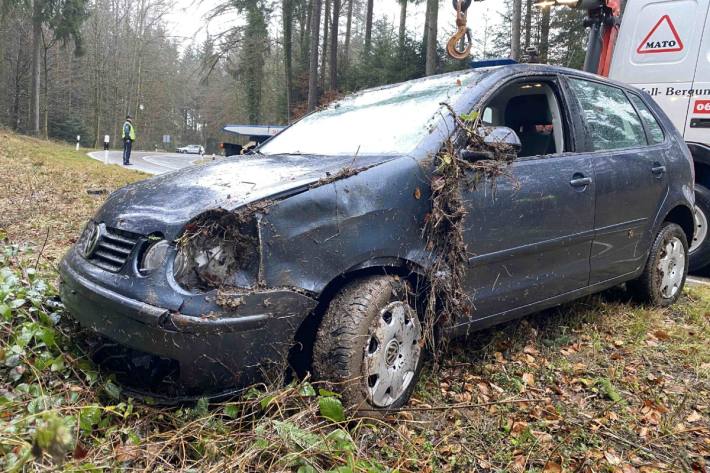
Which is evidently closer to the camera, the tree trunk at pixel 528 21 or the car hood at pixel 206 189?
the car hood at pixel 206 189

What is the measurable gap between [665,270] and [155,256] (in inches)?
150

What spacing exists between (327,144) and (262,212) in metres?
1.12

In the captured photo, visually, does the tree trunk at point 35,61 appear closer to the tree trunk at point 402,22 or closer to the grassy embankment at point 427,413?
the tree trunk at point 402,22

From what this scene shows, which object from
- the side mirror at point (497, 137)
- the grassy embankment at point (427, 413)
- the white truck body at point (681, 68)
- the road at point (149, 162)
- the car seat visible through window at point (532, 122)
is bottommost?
the grassy embankment at point (427, 413)

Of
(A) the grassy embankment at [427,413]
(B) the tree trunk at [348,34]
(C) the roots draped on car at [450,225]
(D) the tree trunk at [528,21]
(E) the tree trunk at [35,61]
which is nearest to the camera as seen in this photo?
(A) the grassy embankment at [427,413]

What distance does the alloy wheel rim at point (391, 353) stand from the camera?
90.8 inches

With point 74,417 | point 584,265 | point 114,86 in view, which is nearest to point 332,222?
point 74,417

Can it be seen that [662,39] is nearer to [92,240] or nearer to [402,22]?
[92,240]

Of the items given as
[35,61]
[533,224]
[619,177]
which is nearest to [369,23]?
[35,61]

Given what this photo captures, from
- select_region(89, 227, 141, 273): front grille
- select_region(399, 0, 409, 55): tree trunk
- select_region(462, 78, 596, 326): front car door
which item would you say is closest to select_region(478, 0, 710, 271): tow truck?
select_region(462, 78, 596, 326): front car door

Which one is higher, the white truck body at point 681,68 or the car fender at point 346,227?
the white truck body at point 681,68

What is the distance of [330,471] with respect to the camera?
179 centimetres

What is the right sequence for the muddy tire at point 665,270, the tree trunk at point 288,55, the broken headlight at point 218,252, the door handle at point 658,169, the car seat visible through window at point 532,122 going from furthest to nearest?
the tree trunk at point 288,55
the muddy tire at point 665,270
the door handle at point 658,169
the car seat visible through window at point 532,122
the broken headlight at point 218,252

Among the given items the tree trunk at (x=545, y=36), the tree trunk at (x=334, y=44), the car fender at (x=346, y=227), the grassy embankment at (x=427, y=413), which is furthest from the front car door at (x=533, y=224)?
the tree trunk at (x=334, y=44)
